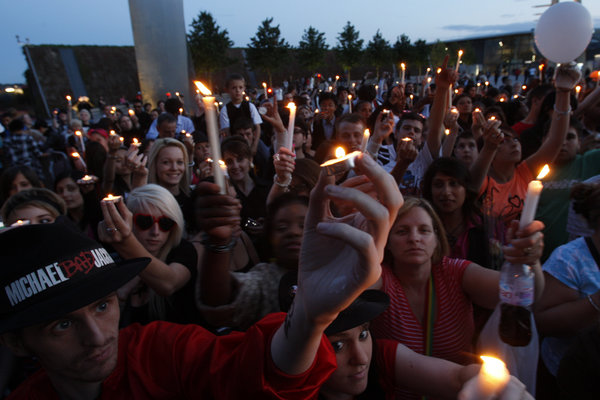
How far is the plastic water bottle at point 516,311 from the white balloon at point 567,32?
12.1 feet

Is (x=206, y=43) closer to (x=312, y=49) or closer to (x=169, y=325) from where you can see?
(x=312, y=49)

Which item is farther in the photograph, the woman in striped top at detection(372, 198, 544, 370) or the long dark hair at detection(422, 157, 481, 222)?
the long dark hair at detection(422, 157, 481, 222)

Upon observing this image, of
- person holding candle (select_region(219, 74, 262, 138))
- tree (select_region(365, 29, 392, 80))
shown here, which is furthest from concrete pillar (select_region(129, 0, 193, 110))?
tree (select_region(365, 29, 392, 80))

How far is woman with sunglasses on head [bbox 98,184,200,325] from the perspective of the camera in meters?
1.91

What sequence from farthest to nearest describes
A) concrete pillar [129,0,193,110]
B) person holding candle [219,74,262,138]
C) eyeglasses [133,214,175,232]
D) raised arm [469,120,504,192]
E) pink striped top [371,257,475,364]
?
1. concrete pillar [129,0,193,110]
2. person holding candle [219,74,262,138]
3. raised arm [469,120,504,192]
4. eyeglasses [133,214,175,232]
5. pink striped top [371,257,475,364]

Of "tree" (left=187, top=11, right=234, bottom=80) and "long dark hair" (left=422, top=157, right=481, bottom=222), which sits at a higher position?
"tree" (left=187, top=11, right=234, bottom=80)

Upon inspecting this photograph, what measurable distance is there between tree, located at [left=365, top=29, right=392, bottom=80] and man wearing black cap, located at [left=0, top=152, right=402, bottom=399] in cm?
3559

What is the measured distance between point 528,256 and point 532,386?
47 cm

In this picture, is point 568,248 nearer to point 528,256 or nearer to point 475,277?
point 475,277

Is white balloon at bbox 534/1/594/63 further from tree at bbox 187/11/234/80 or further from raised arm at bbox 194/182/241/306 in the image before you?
tree at bbox 187/11/234/80

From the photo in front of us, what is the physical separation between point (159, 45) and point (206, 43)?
1856 centimetres

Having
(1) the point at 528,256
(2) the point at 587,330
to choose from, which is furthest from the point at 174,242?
(2) the point at 587,330

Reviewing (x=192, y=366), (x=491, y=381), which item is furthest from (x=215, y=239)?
(x=491, y=381)

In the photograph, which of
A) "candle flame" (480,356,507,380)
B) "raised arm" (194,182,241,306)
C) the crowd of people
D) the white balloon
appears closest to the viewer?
"candle flame" (480,356,507,380)
